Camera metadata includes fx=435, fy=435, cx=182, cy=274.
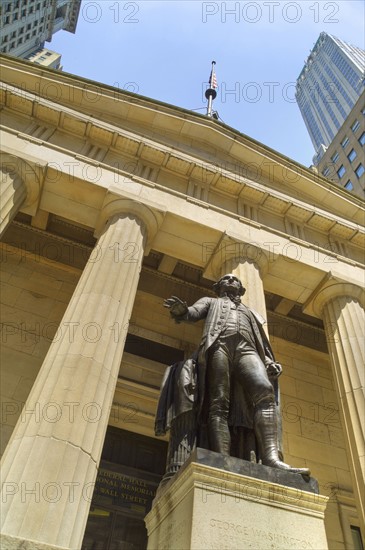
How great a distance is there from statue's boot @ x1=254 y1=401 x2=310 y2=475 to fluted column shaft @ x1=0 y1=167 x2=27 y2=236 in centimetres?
830

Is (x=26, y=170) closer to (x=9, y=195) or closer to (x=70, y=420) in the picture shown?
(x=9, y=195)

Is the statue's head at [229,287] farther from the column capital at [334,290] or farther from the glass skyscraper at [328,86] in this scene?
the glass skyscraper at [328,86]

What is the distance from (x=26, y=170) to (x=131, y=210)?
310cm

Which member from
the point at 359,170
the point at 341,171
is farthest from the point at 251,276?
the point at 341,171

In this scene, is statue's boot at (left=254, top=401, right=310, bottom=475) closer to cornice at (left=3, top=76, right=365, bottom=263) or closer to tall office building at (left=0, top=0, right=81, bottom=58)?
cornice at (left=3, top=76, right=365, bottom=263)

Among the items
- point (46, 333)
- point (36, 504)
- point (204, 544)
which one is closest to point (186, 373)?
point (204, 544)

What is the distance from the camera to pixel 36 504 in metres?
5.87

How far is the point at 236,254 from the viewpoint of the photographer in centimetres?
1313

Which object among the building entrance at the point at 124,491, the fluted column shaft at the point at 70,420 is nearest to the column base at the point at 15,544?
the fluted column shaft at the point at 70,420

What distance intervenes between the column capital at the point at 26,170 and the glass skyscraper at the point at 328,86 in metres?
82.9

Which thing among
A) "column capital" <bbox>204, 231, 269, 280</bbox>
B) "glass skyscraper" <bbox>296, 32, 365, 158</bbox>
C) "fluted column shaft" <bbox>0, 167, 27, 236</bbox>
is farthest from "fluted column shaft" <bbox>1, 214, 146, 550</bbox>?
"glass skyscraper" <bbox>296, 32, 365, 158</bbox>

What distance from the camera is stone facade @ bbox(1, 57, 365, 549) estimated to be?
434 inches

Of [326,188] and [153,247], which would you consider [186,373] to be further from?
[326,188]

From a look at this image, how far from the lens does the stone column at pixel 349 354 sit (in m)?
9.95
